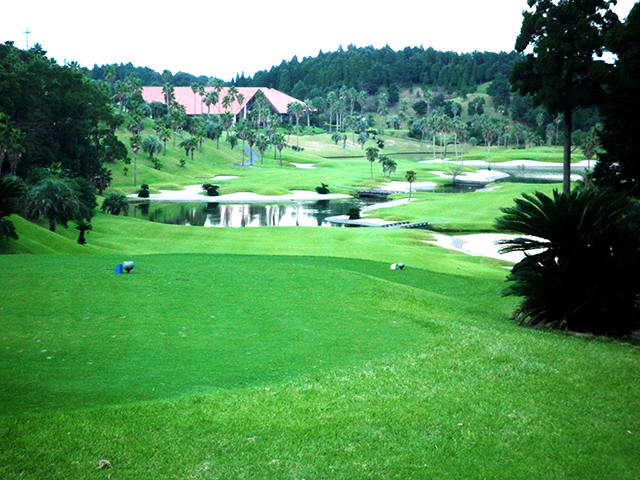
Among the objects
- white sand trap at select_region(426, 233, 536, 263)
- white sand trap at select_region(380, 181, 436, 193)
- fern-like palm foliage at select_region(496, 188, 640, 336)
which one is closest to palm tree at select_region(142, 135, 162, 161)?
white sand trap at select_region(380, 181, 436, 193)

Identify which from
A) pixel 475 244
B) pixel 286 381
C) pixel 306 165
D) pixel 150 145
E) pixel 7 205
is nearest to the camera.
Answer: pixel 286 381

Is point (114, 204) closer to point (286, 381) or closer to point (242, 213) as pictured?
point (242, 213)

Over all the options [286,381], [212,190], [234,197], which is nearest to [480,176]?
[234,197]

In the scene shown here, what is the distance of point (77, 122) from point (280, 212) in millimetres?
23557

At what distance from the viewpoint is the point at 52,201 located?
1933 inches

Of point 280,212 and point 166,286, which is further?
point 280,212

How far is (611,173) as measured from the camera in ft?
111

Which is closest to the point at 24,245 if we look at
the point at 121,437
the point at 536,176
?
the point at 121,437

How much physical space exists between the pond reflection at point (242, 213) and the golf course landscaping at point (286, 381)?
176 ft

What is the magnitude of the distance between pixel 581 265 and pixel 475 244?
128ft

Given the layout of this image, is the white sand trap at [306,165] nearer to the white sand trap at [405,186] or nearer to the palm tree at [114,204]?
the white sand trap at [405,186]

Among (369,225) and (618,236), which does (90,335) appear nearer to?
(618,236)

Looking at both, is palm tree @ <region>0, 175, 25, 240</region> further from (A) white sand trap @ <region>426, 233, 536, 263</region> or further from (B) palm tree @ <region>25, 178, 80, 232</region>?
(A) white sand trap @ <region>426, 233, 536, 263</region>

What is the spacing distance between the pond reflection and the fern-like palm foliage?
55080 millimetres
